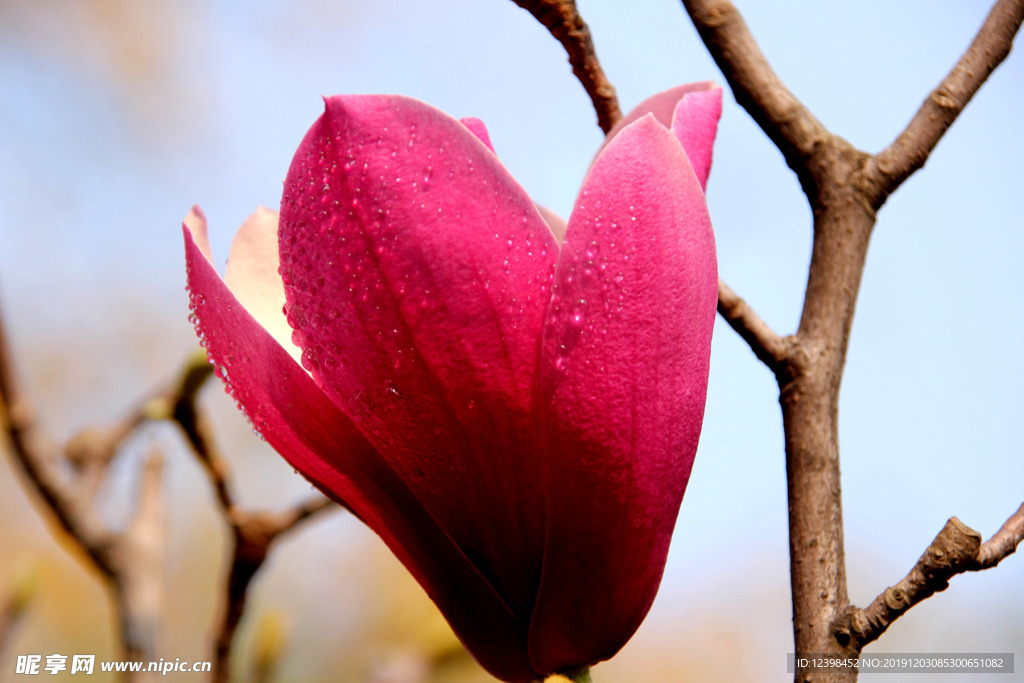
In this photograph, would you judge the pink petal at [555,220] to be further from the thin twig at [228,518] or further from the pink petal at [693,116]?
the thin twig at [228,518]

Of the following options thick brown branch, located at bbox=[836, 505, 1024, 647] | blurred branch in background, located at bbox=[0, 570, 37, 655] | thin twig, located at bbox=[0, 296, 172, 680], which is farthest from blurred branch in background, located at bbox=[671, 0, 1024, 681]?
blurred branch in background, located at bbox=[0, 570, 37, 655]

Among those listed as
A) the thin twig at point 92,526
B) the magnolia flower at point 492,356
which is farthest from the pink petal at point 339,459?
the thin twig at point 92,526

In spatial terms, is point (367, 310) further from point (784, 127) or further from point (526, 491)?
point (784, 127)

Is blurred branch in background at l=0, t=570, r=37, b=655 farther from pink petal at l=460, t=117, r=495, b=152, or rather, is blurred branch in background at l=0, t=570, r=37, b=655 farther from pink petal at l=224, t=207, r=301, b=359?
pink petal at l=460, t=117, r=495, b=152

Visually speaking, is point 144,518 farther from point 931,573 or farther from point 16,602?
point 931,573

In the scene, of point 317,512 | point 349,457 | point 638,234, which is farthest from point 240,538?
point 638,234
